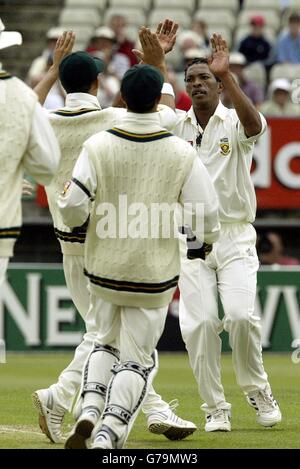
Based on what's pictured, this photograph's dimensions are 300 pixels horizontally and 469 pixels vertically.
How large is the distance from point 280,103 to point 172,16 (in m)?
3.87

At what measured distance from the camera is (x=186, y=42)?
19.6 metres

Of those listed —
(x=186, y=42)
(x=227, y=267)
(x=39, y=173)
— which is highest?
(x=186, y=42)

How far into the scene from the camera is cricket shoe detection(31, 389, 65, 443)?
29.0 ft

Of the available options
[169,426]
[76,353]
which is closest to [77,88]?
[76,353]

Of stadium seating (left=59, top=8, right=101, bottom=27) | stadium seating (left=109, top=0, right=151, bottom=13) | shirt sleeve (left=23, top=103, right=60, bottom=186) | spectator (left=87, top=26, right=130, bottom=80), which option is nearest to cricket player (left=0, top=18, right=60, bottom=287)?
shirt sleeve (left=23, top=103, right=60, bottom=186)

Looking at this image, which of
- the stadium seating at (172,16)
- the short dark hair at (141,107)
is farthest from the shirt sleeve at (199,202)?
the stadium seating at (172,16)

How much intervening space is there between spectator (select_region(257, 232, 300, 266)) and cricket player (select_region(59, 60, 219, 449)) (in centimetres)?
999

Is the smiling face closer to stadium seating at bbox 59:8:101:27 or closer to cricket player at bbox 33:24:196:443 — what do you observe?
cricket player at bbox 33:24:196:443

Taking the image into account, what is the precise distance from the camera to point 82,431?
25.1 feet

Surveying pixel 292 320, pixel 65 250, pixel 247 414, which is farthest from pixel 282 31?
pixel 65 250

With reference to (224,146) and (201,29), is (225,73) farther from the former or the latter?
(201,29)

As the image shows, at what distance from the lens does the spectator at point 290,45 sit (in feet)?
65.0

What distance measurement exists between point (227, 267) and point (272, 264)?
8.19 m
